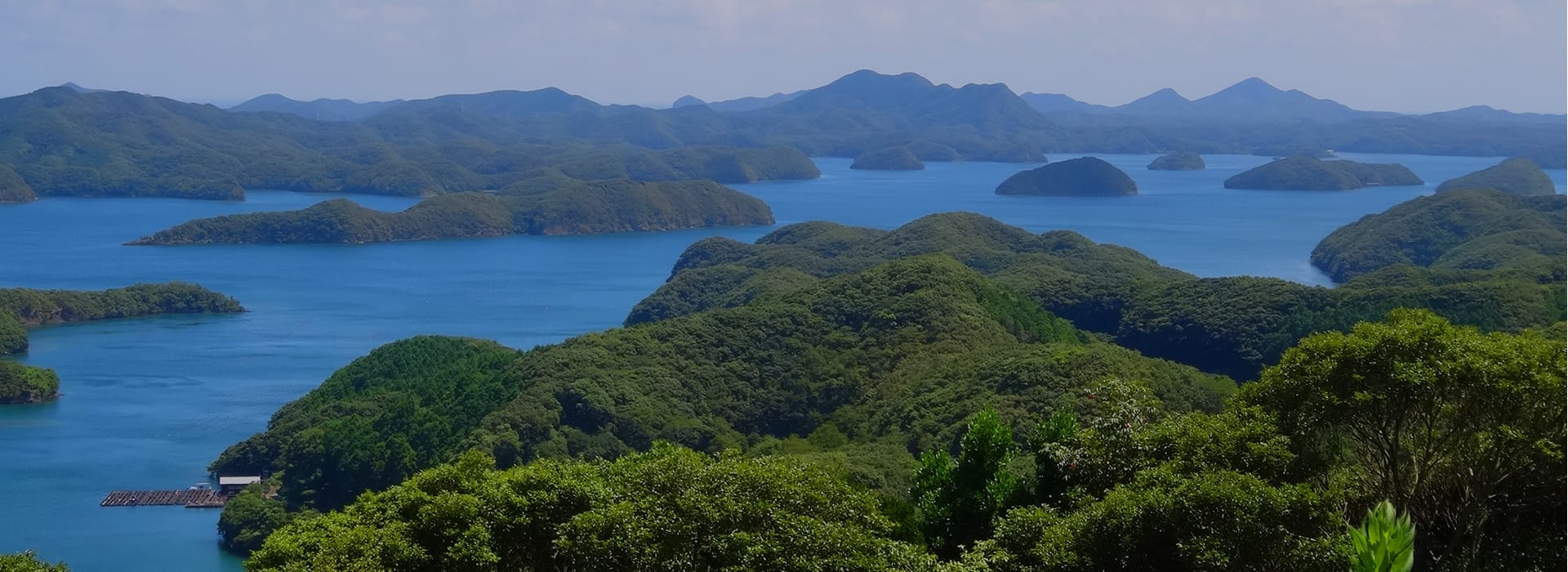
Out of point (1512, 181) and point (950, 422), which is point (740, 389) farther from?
point (1512, 181)

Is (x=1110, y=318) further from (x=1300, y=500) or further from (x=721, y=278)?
(x=1300, y=500)

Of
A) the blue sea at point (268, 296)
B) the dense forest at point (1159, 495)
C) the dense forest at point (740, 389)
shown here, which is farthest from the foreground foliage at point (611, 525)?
the blue sea at point (268, 296)

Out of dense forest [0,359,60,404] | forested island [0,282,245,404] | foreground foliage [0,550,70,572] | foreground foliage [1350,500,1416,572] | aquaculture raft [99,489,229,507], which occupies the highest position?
foreground foliage [1350,500,1416,572]

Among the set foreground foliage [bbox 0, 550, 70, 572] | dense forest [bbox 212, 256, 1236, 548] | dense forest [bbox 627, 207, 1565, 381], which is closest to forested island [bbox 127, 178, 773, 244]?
dense forest [bbox 627, 207, 1565, 381]

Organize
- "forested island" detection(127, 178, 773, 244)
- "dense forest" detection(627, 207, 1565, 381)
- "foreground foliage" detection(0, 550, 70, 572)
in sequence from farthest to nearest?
"forested island" detection(127, 178, 773, 244)
"dense forest" detection(627, 207, 1565, 381)
"foreground foliage" detection(0, 550, 70, 572)

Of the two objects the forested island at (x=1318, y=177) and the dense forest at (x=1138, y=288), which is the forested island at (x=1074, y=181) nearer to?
the forested island at (x=1318, y=177)

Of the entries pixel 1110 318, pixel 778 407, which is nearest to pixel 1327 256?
pixel 1110 318

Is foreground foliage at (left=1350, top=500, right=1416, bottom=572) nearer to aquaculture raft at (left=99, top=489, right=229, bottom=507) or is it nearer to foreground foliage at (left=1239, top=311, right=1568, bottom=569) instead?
foreground foliage at (left=1239, top=311, right=1568, bottom=569)
